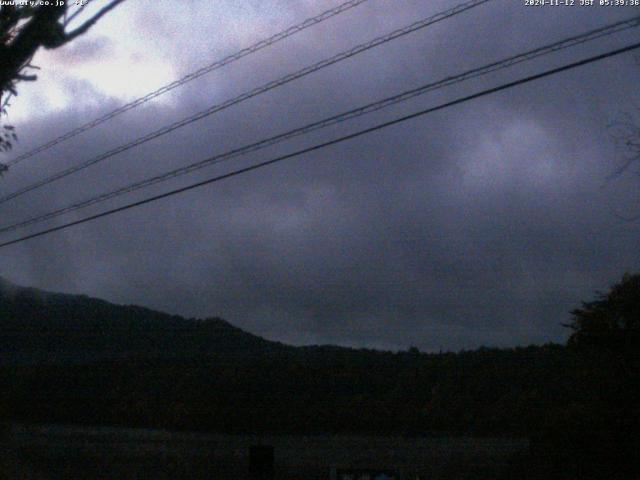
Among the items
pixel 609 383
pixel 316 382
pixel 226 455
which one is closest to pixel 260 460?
pixel 226 455

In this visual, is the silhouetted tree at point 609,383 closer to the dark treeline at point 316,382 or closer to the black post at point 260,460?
the dark treeline at point 316,382

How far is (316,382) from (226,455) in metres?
4.24

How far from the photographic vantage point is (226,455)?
19906 millimetres

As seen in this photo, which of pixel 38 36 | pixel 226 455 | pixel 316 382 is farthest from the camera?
pixel 316 382

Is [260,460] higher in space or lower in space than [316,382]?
lower

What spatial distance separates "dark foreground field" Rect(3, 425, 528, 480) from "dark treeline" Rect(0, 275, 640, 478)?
103 centimetres

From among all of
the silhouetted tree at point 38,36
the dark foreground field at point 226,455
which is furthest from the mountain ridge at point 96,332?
the silhouetted tree at point 38,36

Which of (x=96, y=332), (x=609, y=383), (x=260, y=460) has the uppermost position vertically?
(x=96, y=332)

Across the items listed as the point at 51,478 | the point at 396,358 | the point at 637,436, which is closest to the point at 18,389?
the point at 51,478

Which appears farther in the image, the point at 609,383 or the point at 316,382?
the point at 316,382

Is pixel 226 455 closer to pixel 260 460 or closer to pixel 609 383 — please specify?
pixel 260 460

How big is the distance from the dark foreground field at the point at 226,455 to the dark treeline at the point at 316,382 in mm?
1029

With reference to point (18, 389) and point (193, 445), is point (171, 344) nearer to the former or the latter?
point (18, 389)

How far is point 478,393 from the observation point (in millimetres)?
20156
